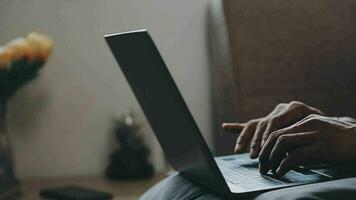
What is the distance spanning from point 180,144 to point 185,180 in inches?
2.7

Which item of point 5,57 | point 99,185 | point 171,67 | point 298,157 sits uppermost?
point 5,57

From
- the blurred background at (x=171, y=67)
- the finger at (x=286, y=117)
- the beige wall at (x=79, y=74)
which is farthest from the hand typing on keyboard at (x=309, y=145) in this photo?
A: the beige wall at (x=79, y=74)

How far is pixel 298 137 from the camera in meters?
0.71

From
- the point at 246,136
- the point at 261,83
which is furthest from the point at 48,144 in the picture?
the point at 246,136

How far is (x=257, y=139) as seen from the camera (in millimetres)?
852

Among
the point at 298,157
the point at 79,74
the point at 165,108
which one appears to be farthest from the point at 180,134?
the point at 79,74

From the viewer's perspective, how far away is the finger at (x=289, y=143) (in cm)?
71

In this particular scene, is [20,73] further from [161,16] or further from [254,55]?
[254,55]

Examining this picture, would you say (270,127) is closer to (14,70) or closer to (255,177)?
(255,177)

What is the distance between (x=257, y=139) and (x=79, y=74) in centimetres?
88

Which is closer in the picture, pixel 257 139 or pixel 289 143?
pixel 289 143

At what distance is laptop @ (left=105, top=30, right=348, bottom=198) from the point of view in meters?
0.67

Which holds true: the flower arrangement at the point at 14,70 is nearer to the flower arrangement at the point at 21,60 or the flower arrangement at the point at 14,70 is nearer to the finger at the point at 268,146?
the flower arrangement at the point at 21,60

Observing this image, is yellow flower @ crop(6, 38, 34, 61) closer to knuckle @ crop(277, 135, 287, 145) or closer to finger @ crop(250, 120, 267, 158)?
finger @ crop(250, 120, 267, 158)
